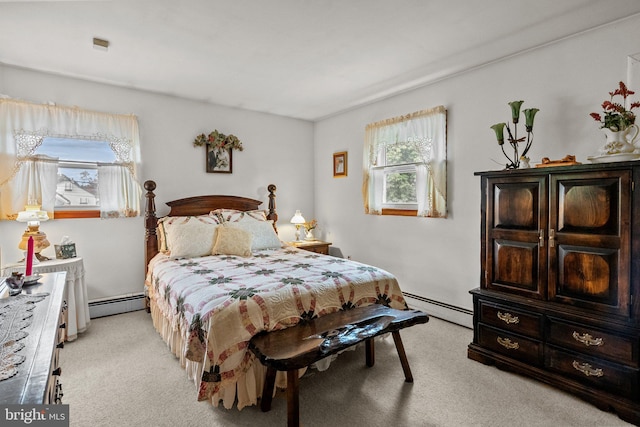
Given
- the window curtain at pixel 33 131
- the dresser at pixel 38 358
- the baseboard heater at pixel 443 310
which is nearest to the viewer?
the dresser at pixel 38 358

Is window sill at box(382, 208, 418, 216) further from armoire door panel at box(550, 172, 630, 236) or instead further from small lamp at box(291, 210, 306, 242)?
armoire door panel at box(550, 172, 630, 236)

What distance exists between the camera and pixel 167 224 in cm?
369

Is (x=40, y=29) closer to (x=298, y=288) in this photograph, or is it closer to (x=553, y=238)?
(x=298, y=288)

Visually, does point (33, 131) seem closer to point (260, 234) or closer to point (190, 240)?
point (190, 240)

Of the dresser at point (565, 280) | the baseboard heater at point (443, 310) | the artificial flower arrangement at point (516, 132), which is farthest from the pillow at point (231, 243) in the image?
the artificial flower arrangement at point (516, 132)

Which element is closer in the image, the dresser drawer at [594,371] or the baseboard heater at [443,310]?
the dresser drawer at [594,371]

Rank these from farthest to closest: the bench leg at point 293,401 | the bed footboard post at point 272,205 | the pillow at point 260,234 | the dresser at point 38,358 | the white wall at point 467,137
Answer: the bed footboard post at point 272,205
the pillow at point 260,234
the white wall at point 467,137
the bench leg at point 293,401
the dresser at point 38,358

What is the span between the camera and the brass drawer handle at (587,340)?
2057mm

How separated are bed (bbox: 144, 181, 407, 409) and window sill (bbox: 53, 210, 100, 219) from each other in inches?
20.1

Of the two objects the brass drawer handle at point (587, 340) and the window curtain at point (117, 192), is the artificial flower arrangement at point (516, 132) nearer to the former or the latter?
the brass drawer handle at point (587, 340)

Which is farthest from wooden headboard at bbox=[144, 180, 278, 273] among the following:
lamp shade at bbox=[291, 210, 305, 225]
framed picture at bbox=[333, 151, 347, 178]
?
framed picture at bbox=[333, 151, 347, 178]

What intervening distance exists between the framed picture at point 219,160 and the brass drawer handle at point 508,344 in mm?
3688

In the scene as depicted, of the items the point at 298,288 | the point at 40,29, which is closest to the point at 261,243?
the point at 298,288

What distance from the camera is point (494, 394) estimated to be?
2201mm
